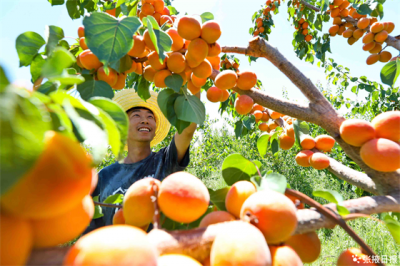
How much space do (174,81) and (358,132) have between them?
639 mm

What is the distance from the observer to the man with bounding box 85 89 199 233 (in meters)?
1.90

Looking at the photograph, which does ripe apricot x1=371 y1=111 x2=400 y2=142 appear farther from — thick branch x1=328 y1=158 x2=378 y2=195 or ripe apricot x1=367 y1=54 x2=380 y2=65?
ripe apricot x1=367 y1=54 x2=380 y2=65

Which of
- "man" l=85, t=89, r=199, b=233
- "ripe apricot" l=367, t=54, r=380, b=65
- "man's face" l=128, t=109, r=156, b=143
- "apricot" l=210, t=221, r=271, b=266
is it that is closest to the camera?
"apricot" l=210, t=221, r=271, b=266

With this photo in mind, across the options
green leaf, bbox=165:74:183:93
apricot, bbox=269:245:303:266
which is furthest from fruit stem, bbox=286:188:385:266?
green leaf, bbox=165:74:183:93

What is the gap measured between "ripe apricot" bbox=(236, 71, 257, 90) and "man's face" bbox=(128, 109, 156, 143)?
1490 mm

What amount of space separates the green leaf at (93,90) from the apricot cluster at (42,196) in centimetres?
44

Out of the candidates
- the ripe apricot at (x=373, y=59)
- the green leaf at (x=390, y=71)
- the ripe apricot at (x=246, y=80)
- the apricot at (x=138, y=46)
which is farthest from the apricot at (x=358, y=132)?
the ripe apricot at (x=373, y=59)

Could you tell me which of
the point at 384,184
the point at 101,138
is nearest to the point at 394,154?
the point at 384,184

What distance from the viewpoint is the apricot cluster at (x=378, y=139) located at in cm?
64

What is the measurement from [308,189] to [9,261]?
6.40 metres

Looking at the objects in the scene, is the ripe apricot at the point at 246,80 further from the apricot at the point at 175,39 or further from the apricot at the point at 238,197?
the apricot at the point at 238,197

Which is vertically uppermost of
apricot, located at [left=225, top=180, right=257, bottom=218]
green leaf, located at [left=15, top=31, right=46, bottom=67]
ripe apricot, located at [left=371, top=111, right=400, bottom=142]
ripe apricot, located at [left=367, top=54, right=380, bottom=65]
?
ripe apricot, located at [left=367, top=54, right=380, bottom=65]

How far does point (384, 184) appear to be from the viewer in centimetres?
71

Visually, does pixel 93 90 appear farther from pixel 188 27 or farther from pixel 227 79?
pixel 227 79
